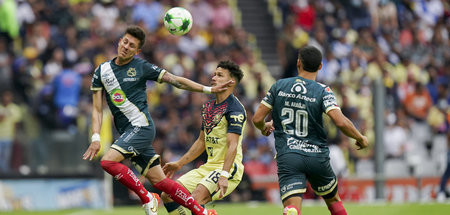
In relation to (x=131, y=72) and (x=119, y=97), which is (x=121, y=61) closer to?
(x=131, y=72)

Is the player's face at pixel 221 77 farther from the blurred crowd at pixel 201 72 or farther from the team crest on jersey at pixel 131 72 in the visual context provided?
the blurred crowd at pixel 201 72

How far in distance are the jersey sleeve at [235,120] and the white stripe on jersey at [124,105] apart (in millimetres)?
1215

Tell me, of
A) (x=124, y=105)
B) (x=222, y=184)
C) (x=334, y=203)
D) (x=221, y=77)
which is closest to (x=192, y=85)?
(x=221, y=77)

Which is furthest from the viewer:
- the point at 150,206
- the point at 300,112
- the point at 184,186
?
the point at 150,206

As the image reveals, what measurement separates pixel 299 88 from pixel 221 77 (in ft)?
4.97

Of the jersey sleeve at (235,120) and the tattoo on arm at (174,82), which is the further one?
the tattoo on arm at (174,82)

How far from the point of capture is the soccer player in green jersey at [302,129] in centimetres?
919

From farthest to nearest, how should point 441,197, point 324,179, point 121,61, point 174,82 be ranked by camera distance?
point 441,197 → point 121,61 → point 174,82 → point 324,179

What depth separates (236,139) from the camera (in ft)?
33.1

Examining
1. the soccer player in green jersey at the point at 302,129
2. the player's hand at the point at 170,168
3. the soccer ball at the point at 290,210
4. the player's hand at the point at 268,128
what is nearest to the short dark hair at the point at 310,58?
the soccer player in green jersey at the point at 302,129

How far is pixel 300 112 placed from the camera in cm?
928

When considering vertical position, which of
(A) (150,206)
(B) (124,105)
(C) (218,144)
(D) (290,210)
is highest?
(B) (124,105)

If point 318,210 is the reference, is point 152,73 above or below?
above

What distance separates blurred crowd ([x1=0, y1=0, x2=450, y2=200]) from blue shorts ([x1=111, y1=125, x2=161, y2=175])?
668 cm
